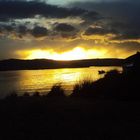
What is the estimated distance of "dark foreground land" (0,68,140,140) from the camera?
11.7m

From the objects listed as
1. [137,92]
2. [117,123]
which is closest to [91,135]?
[117,123]

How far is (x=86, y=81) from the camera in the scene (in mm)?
26141

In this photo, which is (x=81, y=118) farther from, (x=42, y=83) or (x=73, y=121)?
(x=42, y=83)

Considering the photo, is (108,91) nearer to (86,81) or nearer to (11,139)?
(86,81)

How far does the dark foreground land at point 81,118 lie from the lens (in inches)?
461

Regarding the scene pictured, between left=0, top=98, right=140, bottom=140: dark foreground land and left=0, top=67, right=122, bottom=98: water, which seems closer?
left=0, top=98, right=140, bottom=140: dark foreground land

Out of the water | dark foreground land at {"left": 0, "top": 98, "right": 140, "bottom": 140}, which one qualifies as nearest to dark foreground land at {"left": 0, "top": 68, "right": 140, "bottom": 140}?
dark foreground land at {"left": 0, "top": 98, "right": 140, "bottom": 140}

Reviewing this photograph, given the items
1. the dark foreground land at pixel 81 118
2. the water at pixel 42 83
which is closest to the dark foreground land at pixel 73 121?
the dark foreground land at pixel 81 118

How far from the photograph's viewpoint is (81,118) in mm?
14172

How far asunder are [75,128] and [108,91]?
27.5 feet

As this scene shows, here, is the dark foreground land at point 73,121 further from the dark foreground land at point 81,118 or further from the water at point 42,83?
the water at point 42,83

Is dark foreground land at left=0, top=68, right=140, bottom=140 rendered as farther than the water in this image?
No

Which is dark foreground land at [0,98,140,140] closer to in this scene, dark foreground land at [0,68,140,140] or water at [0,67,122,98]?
dark foreground land at [0,68,140,140]

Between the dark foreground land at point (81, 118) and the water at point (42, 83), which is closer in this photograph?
the dark foreground land at point (81, 118)
